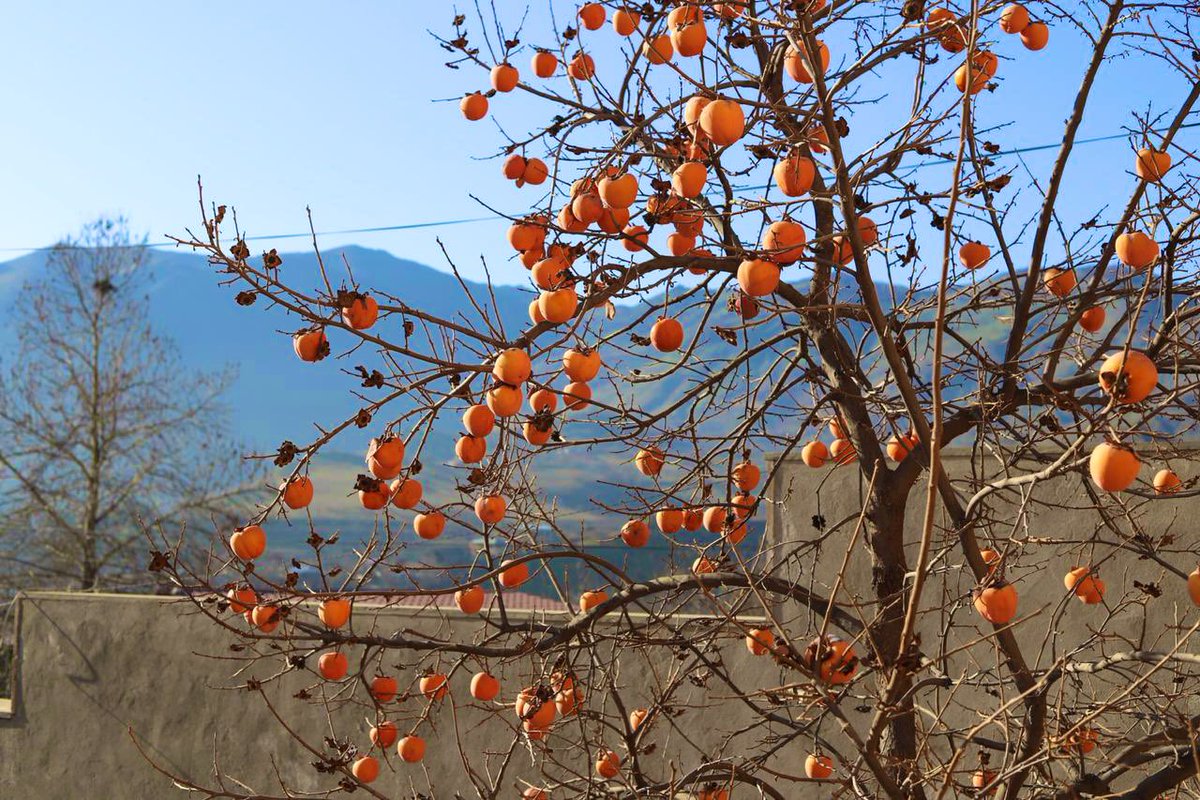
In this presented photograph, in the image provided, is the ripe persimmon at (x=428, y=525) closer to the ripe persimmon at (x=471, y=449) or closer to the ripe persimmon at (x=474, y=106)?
the ripe persimmon at (x=471, y=449)

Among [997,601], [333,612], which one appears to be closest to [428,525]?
[333,612]

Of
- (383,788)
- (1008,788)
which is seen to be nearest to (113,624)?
(383,788)

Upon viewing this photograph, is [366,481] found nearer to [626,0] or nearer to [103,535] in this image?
[626,0]

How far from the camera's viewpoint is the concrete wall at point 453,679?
4.90 m

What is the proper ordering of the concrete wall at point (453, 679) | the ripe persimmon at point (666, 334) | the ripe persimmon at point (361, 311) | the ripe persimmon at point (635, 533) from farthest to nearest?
the concrete wall at point (453, 679)
the ripe persimmon at point (635, 533)
the ripe persimmon at point (666, 334)
the ripe persimmon at point (361, 311)

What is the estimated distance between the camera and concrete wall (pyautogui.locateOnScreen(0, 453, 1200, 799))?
4.90 metres

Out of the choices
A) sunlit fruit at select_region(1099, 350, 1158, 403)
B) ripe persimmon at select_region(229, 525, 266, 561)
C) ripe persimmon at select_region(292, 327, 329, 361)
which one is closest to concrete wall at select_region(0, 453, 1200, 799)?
ripe persimmon at select_region(229, 525, 266, 561)

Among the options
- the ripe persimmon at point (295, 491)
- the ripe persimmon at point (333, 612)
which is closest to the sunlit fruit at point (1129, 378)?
the ripe persimmon at point (295, 491)

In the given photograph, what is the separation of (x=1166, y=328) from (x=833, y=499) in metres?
2.64

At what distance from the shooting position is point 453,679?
5773mm

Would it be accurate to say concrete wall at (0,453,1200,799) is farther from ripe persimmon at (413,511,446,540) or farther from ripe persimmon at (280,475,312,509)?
ripe persimmon at (280,475,312,509)

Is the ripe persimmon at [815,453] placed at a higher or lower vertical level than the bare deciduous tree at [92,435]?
lower

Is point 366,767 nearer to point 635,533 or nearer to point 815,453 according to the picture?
point 635,533

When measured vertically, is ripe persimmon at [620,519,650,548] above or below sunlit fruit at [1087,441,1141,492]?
above
